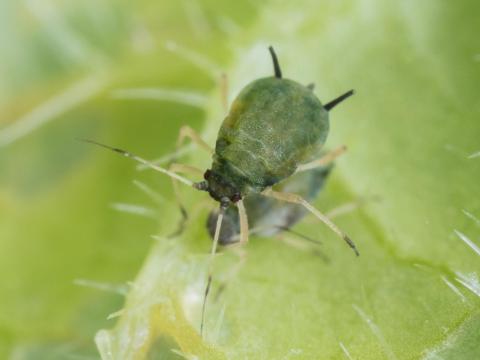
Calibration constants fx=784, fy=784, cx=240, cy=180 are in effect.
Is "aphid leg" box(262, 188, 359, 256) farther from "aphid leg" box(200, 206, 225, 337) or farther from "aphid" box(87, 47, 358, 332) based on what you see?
"aphid leg" box(200, 206, 225, 337)

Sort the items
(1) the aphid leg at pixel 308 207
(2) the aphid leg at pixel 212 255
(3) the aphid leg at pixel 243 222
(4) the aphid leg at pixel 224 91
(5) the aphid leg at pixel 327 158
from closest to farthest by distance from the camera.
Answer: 1. (2) the aphid leg at pixel 212 255
2. (1) the aphid leg at pixel 308 207
3. (3) the aphid leg at pixel 243 222
4. (5) the aphid leg at pixel 327 158
5. (4) the aphid leg at pixel 224 91

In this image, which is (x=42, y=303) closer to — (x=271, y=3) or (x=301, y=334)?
(x=301, y=334)

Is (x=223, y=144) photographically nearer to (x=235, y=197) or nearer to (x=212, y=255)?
(x=235, y=197)

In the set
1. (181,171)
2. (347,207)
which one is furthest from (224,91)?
(347,207)

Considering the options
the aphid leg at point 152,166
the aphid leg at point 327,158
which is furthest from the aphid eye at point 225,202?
the aphid leg at point 327,158

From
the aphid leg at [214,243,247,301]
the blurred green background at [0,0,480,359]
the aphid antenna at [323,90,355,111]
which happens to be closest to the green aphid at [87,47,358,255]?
the aphid antenna at [323,90,355,111]

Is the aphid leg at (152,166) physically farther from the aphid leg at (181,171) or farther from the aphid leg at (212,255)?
the aphid leg at (212,255)
